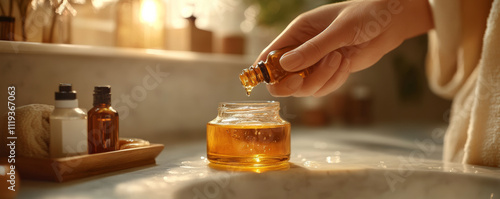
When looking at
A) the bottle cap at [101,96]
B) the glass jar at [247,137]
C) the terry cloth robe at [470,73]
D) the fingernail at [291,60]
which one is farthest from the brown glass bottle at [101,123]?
the terry cloth robe at [470,73]

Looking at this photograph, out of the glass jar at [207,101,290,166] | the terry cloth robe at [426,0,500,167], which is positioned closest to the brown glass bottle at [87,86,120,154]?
the glass jar at [207,101,290,166]

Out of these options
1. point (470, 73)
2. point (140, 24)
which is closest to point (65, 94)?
point (140, 24)

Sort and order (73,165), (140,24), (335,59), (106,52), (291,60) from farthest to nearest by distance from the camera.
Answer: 1. (140,24)
2. (106,52)
3. (335,59)
4. (291,60)
5. (73,165)

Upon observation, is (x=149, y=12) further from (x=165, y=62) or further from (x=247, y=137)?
(x=247, y=137)

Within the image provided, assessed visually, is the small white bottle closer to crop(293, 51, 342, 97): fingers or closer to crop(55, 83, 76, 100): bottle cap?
crop(55, 83, 76, 100): bottle cap

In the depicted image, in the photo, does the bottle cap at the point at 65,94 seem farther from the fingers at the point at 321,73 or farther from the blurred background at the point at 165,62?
the fingers at the point at 321,73

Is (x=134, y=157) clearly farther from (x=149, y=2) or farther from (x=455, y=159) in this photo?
(x=455, y=159)

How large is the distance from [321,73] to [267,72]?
0.16m

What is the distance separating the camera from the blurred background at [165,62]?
86 centimetres

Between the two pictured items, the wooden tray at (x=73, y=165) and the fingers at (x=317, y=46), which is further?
the fingers at (x=317, y=46)

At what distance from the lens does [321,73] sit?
89cm

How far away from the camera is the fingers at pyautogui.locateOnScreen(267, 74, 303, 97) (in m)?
0.84

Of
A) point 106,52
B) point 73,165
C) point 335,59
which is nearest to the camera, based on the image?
point 73,165

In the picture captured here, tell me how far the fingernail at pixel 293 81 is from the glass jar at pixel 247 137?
8 cm
